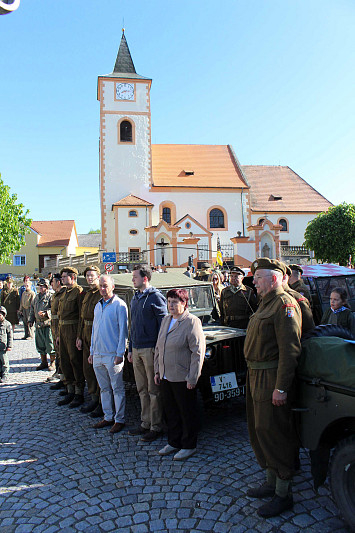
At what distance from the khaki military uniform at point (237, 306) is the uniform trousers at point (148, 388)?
191 centimetres

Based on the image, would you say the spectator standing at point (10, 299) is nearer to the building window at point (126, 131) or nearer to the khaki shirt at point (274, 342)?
the khaki shirt at point (274, 342)

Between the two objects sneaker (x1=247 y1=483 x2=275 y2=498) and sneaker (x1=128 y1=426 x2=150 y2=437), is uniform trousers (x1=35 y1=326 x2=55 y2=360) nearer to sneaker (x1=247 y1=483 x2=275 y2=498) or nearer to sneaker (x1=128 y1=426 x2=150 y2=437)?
sneaker (x1=128 y1=426 x2=150 y2=437)

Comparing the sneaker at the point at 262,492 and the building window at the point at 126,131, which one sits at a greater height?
the building window at the point at 126,131

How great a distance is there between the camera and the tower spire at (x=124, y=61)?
38562 mm

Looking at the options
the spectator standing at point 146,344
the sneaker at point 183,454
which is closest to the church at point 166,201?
the spectator standing at point 146,344

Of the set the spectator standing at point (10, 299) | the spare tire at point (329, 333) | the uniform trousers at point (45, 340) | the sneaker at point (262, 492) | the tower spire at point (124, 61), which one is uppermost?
the tower spire at point (124, 61)

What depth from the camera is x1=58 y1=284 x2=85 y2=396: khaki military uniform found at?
20.9 ft

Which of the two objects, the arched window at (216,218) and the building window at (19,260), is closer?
the arched window at (216,218)

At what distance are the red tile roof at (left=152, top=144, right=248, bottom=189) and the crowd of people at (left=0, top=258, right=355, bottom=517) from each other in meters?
31.8

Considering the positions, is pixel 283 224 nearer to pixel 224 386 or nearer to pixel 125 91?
pixel 125 91

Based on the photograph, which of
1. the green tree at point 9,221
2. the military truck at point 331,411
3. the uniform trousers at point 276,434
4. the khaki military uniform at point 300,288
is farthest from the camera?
the green tree at point 9,221

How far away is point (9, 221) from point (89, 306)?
24753mm

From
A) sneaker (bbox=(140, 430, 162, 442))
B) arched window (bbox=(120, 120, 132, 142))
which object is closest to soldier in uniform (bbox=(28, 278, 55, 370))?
sneaker (bbox=(140, 430, 162, 442))

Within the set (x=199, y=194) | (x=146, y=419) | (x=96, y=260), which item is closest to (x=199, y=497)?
(x=146, y=419)
